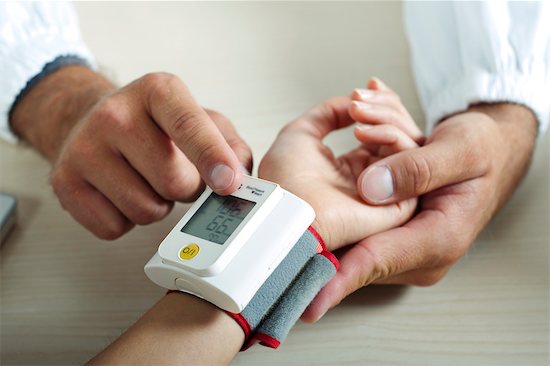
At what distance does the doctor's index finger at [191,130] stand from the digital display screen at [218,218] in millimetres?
12

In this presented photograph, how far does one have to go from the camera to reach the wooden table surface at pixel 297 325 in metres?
0.61

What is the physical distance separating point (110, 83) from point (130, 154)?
10.3 inches

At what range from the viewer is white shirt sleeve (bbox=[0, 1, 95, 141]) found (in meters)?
0.85

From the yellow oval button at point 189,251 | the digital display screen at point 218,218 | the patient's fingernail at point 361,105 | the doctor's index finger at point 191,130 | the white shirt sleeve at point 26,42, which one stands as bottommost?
the patient's fingernail at point 361,105

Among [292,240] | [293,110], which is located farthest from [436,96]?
[292,240]

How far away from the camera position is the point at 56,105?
0.84 metres

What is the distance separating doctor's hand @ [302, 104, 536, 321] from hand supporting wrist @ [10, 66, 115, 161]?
0.40 metres

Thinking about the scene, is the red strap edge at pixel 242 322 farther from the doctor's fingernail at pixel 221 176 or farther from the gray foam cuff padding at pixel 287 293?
the doctor's fingernail at pixel 221 176

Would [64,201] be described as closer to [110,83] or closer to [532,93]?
[110,83]

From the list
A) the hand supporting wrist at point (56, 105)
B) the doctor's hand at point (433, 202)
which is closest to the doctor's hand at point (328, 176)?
the doctor's hand at point (433, 202)

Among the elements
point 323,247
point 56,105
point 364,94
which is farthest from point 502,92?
point 56,105

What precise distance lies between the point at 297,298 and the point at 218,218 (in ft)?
0.31

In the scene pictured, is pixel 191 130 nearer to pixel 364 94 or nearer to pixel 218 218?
pixel 218 218

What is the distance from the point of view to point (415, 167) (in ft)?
2.05
